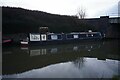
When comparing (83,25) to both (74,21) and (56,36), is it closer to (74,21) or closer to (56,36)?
(74,21)

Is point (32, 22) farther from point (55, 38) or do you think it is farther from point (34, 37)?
point (34, 37)

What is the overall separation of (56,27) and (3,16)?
6.44 m

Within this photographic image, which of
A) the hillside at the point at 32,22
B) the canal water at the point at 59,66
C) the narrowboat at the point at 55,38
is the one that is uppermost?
the hillside at the point at 32,22

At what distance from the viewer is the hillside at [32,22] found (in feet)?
57.2

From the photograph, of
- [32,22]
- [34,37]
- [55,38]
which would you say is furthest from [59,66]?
[32,22]

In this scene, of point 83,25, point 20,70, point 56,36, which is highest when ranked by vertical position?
point 83,25

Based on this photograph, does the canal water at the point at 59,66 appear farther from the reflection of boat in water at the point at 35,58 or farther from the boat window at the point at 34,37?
the boat window at the point at 34,37

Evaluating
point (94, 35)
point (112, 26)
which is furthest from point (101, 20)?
point (94, 35)

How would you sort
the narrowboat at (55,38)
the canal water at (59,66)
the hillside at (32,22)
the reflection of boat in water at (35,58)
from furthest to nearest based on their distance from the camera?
1. the hillside at (32,22)
2. the narrowboat at (55,38)
3. the reflection of boat in water at (35,58)
4. the canal water at (59,66)

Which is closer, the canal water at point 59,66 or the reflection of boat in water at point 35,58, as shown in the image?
the canal water at point 59,66

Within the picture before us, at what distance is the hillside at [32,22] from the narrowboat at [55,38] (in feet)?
6.46

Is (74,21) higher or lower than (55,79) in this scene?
higher

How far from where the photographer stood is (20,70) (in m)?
7.62

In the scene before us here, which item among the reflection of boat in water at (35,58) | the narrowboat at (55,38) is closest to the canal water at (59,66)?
the reflection of boat in water at (35,58)
